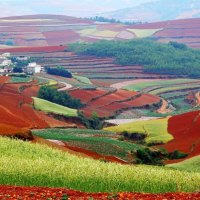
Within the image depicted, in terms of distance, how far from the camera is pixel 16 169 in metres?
26.1

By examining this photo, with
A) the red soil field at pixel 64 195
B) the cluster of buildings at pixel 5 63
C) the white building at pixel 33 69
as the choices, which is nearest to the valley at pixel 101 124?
the red soil field at pixel 64 195

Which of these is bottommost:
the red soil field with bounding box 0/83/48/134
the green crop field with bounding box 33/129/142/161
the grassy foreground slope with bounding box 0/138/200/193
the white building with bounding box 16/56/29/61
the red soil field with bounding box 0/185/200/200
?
the white building with bounding box 16/56/29/61

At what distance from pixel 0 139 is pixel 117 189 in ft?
45.3

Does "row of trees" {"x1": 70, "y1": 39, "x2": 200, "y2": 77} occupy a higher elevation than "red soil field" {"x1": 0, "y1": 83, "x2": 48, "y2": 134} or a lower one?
lower

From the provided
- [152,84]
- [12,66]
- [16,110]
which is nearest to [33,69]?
[12,66]

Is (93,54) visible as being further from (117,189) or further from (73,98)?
(117,189)

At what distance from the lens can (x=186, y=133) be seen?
65.0m

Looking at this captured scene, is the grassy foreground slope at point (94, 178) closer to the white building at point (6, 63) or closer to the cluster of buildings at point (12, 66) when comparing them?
the cluster of buildings at point (12, 66)

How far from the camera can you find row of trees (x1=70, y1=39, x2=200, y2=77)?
176m

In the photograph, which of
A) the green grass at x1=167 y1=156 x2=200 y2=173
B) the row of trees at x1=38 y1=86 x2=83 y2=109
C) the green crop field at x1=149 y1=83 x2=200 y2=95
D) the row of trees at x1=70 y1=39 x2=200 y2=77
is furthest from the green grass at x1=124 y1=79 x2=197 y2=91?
the green grass at x1=167 y1=156 x2=200 y2=173

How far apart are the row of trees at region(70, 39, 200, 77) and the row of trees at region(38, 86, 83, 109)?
226 ft

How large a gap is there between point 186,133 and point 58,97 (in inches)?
1683

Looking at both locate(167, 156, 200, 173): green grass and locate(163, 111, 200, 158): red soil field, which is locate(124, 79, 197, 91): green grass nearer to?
locate(163, 111, 200, 158): red soil field

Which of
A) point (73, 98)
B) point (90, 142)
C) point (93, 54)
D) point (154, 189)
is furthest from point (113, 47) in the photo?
point (154, 189)
